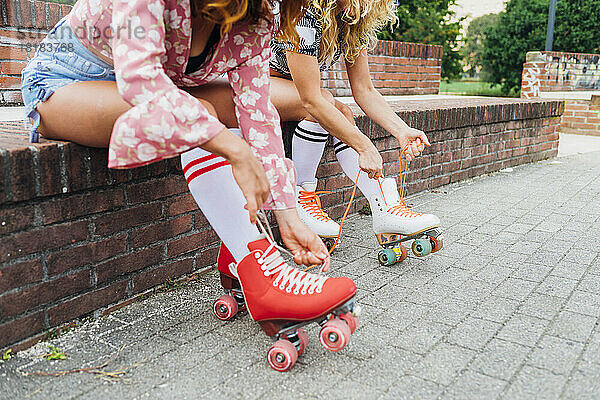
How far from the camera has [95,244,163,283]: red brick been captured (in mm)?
1989

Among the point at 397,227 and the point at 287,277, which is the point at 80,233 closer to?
the point at 287,277

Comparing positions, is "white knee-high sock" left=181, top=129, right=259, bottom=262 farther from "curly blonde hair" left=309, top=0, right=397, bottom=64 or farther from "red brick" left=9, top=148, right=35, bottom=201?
"curly blonde hair" left=309, top=0, right=397, bottom=64

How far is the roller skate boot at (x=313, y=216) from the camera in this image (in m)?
2.61

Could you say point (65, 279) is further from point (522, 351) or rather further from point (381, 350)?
point (522, 351)

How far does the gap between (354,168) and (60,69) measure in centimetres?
136

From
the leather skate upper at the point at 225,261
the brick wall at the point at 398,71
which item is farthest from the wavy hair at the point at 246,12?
the brick wall at the point at 398,71

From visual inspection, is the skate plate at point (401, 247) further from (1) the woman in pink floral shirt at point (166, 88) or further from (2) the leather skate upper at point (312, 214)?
(1) the woman in pink floral shirt at point (166, 88)

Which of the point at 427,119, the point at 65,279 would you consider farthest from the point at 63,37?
the point at 427,119

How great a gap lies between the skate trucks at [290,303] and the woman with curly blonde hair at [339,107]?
76 cm

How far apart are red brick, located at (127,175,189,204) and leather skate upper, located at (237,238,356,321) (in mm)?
601

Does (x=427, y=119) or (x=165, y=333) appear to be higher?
(x=427, y=119)

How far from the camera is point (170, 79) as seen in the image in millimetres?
1499

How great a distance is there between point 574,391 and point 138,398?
120 cm

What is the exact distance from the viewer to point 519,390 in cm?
156
